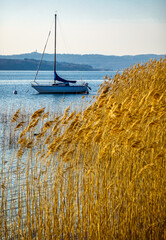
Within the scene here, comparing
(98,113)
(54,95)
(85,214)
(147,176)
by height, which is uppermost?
(98,113)

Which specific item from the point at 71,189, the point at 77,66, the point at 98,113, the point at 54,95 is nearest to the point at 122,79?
the point at 98,113

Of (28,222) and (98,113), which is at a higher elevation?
(98,113)

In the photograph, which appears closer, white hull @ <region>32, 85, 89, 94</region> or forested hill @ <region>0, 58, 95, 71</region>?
white hull @ <region>32, 85, 89, 94</region>

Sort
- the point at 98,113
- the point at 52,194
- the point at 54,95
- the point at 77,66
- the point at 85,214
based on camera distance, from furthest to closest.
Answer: the point at 77,66 → the point at 54,95 → the point at 98,113 → the point at 52,194 → the point at 85,214

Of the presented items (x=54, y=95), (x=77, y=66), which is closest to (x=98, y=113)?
(x=54, y=95)

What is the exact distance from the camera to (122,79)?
26.3 feet

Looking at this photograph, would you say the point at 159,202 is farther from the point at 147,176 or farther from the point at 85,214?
the point at 85,214

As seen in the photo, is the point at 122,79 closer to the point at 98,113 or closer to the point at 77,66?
the point at 98,113

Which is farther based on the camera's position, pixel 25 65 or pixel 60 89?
pixel 25 65

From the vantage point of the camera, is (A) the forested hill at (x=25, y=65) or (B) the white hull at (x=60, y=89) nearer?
(B) the white hull at (x=60, y=89)

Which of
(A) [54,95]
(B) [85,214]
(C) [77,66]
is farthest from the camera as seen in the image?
(C) [77,66]

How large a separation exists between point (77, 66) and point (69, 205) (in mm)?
144479

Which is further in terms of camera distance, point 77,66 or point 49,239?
point 77,66

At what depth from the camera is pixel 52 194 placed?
366 cm
